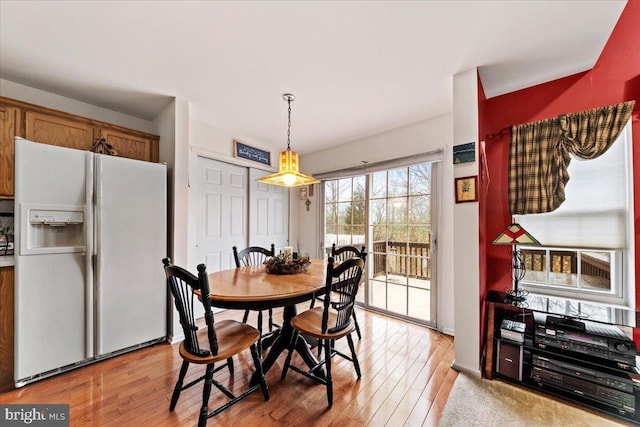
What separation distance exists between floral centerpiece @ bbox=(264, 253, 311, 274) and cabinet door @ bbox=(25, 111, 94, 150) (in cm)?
211

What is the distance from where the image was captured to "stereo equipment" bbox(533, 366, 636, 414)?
1564 millimetres

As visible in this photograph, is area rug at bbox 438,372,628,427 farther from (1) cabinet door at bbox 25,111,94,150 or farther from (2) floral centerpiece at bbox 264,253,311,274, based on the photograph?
(1) cabinet door at bbox 25,111,94,150

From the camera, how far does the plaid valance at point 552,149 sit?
73.3 inches

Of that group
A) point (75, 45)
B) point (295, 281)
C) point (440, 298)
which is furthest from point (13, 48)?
point (440, 298)

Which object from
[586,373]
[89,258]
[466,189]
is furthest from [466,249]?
[89,258]

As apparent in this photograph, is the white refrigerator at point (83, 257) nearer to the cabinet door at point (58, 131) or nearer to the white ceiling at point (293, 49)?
the cabinet door at point (58, 131)

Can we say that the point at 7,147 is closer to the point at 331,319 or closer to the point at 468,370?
the point at 331,319

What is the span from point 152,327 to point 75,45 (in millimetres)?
2418

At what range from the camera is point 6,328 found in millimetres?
1840

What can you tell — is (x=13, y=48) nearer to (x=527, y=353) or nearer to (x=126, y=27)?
(x=126, y=27)

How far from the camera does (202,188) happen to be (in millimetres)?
3201

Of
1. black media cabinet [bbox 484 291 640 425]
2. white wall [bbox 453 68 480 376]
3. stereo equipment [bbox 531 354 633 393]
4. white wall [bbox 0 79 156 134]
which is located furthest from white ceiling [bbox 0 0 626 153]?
stereo equipment [bbox 531 354 633 393]

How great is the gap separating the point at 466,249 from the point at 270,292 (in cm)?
161

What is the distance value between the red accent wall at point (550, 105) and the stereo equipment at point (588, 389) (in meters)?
0.44
